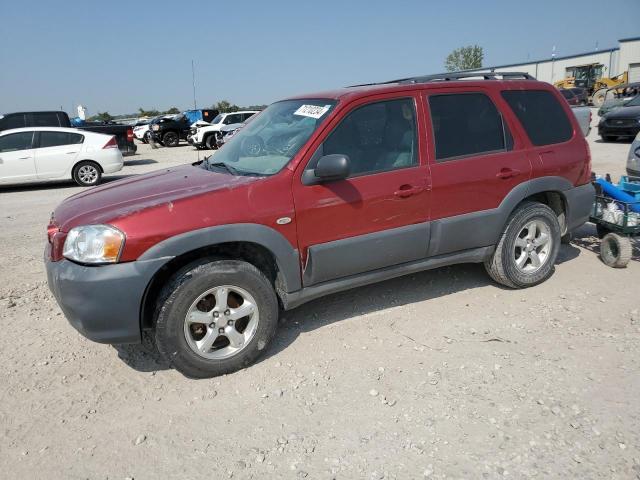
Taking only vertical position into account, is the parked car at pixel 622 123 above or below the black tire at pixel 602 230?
above

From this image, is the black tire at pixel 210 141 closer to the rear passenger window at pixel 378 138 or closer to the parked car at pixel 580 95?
the rear passenger window at pixel 378 138

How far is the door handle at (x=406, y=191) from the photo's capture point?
3.77 meters

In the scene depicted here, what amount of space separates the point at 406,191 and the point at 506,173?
41.1 inches

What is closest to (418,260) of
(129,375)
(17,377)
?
(129,375)

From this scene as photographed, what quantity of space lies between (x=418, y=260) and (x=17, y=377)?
3029mm

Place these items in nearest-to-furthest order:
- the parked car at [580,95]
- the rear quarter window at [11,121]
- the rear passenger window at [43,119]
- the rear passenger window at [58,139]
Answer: the rear passenger window at [58,139], the rear quarter window at [11,121], the rear passenger window at [43,119], the parked car at [580,95]

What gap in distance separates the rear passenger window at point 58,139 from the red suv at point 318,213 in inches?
384

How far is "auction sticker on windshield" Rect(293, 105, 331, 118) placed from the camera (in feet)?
12.3

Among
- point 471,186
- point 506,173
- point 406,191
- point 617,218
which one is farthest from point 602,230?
point 406,191

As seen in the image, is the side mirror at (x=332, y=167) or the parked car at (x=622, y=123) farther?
the parked car at (x=622, y=123)

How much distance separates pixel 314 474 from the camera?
2.50 metres

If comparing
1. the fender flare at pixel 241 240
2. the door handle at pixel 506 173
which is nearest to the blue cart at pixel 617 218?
the door handle at pixel 506 173

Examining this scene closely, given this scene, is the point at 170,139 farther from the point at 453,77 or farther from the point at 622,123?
the point at 453,77

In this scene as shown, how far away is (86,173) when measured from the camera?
12648 millimetres
